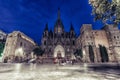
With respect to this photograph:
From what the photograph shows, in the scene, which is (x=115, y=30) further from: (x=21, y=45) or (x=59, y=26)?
(x=21, y=45)

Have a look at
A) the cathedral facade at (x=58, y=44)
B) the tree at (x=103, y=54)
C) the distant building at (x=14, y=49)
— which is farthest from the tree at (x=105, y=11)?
the cathedral facade at (x=58, y=44)

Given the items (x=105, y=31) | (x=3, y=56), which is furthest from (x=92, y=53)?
(x=3, y=56)

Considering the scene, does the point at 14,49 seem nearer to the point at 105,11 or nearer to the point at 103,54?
the point at 103,54

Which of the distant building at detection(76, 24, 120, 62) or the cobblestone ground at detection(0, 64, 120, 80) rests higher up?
the distant building at detection(76, 24, 120, 62)

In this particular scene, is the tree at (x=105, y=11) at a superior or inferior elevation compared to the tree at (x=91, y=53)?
superior

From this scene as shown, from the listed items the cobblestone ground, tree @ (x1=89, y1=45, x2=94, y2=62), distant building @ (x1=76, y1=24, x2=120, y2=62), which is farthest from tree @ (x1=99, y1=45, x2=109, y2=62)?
the cobblestone ground

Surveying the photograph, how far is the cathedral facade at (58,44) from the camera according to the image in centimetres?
6099

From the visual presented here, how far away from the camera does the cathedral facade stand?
6099 cm

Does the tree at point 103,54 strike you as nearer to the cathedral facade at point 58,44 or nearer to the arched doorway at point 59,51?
the cathedral facade at point 58,44

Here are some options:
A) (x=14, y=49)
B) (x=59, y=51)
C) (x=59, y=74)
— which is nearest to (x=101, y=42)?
(x=59, y=51)

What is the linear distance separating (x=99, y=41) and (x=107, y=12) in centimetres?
4024

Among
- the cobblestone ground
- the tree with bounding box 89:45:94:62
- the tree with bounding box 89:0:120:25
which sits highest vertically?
the tree with bounding box 89:0:120:25

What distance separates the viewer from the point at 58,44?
6372 cm

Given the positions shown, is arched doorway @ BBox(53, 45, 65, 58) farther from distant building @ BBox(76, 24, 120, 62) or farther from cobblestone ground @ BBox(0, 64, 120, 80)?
cobblestone ground @ BBox(0, 64, 120, 80)
